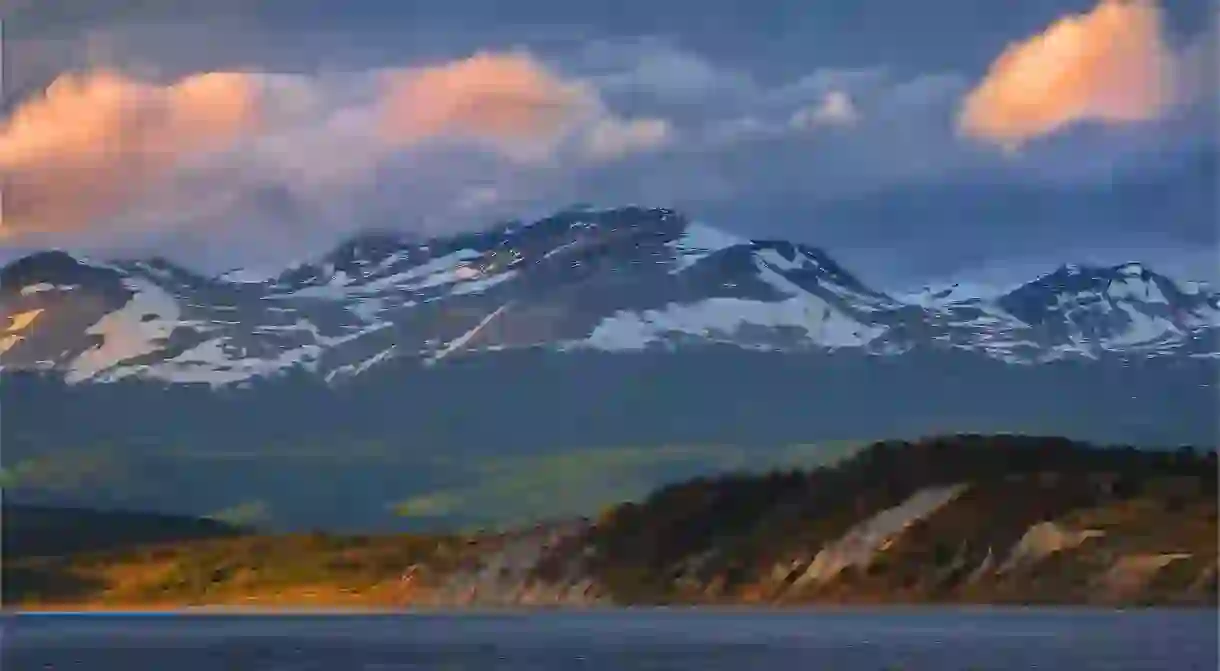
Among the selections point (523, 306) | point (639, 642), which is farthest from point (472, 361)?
point (639, 642)

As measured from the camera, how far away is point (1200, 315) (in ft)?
296

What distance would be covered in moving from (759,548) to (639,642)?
40.8m

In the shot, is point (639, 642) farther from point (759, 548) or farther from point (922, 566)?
point (759, 548)

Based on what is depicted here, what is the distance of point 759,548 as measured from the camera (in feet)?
326

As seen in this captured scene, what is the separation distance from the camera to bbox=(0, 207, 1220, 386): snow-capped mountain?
9169 centimetres

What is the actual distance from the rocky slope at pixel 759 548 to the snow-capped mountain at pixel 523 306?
7.16 m

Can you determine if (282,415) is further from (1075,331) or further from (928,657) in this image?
(928,657)

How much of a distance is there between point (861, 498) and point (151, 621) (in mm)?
36466

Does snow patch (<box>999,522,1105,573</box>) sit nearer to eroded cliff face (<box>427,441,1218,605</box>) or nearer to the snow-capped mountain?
eroded cliff face (<box>427,441,1218,605</box>)

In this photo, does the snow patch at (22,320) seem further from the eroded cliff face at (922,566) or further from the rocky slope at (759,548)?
the eroded cliff face at (922,566)

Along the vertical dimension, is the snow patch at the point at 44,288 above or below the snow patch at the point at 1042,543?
above

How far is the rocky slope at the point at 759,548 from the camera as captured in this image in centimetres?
9375

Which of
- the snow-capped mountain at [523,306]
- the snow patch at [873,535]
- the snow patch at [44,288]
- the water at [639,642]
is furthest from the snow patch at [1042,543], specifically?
the snow patch at [44,288]

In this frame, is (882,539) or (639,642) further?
(882,539)
